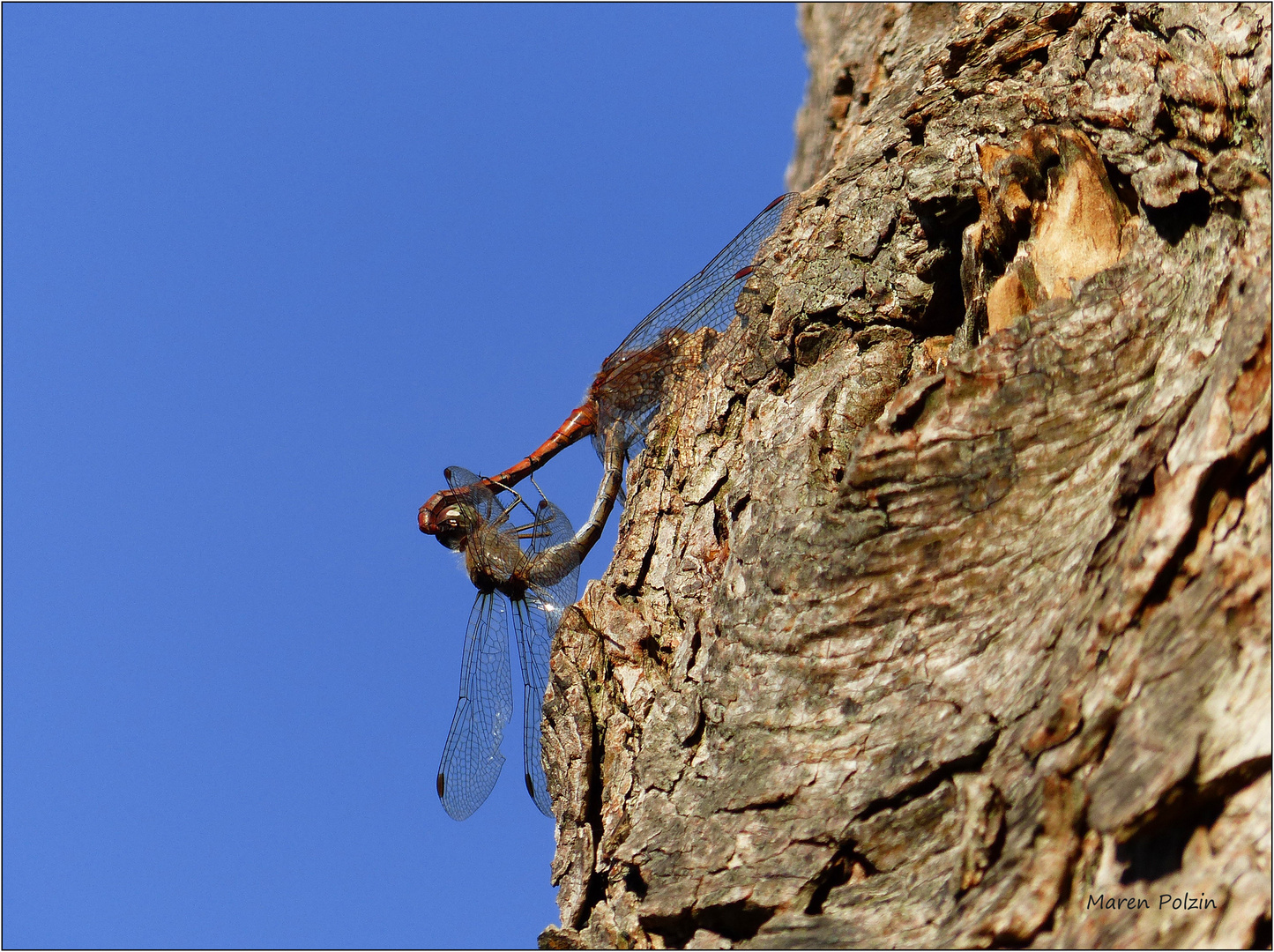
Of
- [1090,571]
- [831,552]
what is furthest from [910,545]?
[1090,571]

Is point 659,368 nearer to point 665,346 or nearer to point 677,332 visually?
point 665,346

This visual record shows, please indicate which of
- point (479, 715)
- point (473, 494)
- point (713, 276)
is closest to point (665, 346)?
point (713, 276)

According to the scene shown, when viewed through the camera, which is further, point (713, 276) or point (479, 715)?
point (479, 715)

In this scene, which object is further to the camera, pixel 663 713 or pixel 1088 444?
pixel 663 713

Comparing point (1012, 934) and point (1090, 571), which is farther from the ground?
point (1090, 571)

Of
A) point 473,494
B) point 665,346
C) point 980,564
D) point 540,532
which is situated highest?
point 473,494

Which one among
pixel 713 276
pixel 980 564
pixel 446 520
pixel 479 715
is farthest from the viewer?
pixel 446 520

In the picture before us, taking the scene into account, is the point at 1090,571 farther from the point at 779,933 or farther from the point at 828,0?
the point at 828,0
